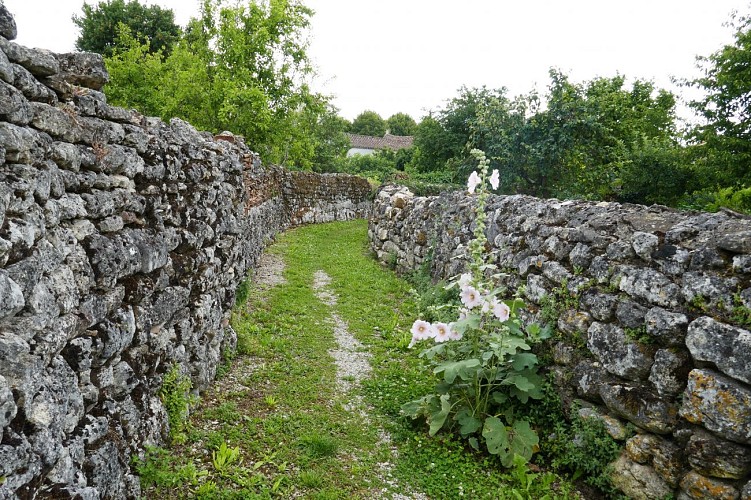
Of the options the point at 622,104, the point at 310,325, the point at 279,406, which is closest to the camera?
the point at 279,406

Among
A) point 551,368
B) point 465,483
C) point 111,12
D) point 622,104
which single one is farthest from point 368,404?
point 111,12

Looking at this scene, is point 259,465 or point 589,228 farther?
Result: point 589,228

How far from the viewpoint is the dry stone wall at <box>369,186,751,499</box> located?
130 inches

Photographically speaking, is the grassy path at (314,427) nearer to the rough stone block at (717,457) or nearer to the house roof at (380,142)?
the rough stone block at (717,457)

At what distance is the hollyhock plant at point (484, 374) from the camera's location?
173 inches

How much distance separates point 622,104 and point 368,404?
15.9 m

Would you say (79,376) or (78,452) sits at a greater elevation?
(79,376)

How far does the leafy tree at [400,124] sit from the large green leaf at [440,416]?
249 feet

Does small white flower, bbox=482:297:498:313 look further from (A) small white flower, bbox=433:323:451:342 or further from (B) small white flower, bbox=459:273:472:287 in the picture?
(A) small white flower, bbox=433:323:451:342

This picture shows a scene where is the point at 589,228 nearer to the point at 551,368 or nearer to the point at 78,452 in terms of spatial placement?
the point at 551,368

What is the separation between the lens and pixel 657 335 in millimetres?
3773

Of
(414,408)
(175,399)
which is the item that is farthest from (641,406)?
(175,399)

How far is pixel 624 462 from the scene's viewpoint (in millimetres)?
3879

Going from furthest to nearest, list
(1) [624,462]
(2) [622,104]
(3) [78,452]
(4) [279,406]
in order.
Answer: (2) [622,104]
(4) [279,406]
(1) [624,462]
(3) [78,452]
